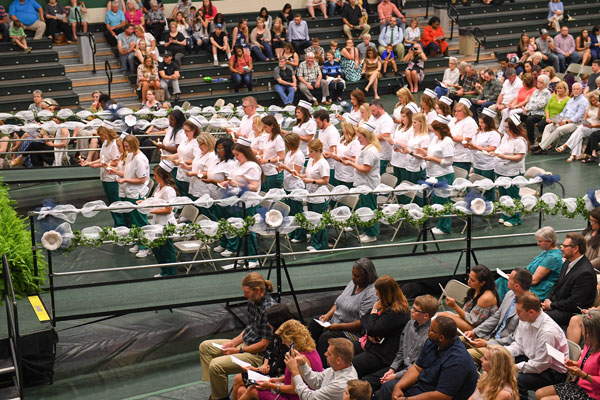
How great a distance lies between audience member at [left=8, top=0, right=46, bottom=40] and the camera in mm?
18094

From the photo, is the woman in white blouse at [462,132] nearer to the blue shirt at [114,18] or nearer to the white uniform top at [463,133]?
the white uniform top at [463,133]

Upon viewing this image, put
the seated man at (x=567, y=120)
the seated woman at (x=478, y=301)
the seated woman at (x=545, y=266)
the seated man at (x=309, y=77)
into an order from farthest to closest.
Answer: the seated man at (x=309, y=77)
the seated man at (x=567, y=120)
the seated woman at (x=545, y=266)
the seated woman at (x=478, y=301)

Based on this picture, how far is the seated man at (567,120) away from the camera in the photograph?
1391 cm

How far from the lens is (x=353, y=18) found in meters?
19.9

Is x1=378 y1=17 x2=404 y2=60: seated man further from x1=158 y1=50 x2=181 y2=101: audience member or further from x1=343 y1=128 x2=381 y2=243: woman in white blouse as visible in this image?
x1=343 y1=128 x2=381 y2=243: woman in white blouse

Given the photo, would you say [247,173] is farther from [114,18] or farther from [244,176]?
[114,18]

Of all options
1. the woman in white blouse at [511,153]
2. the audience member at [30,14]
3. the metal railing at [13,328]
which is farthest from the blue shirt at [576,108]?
the audience member at [30,14]

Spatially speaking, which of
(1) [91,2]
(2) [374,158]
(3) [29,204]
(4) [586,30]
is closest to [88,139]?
(3) [29,204]

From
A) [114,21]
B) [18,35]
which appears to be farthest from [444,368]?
[114,21]

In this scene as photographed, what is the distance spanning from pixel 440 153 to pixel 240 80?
8455 millimetres

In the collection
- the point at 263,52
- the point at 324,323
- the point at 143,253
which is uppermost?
the point at 263,52

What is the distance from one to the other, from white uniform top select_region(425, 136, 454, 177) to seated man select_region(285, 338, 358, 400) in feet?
15.6

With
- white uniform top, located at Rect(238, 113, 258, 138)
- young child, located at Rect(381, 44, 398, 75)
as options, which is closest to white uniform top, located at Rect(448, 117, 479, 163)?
white uniform top, located at Rect(238, 113, 258, 138)

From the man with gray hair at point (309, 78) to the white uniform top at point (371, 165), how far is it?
7.59m
